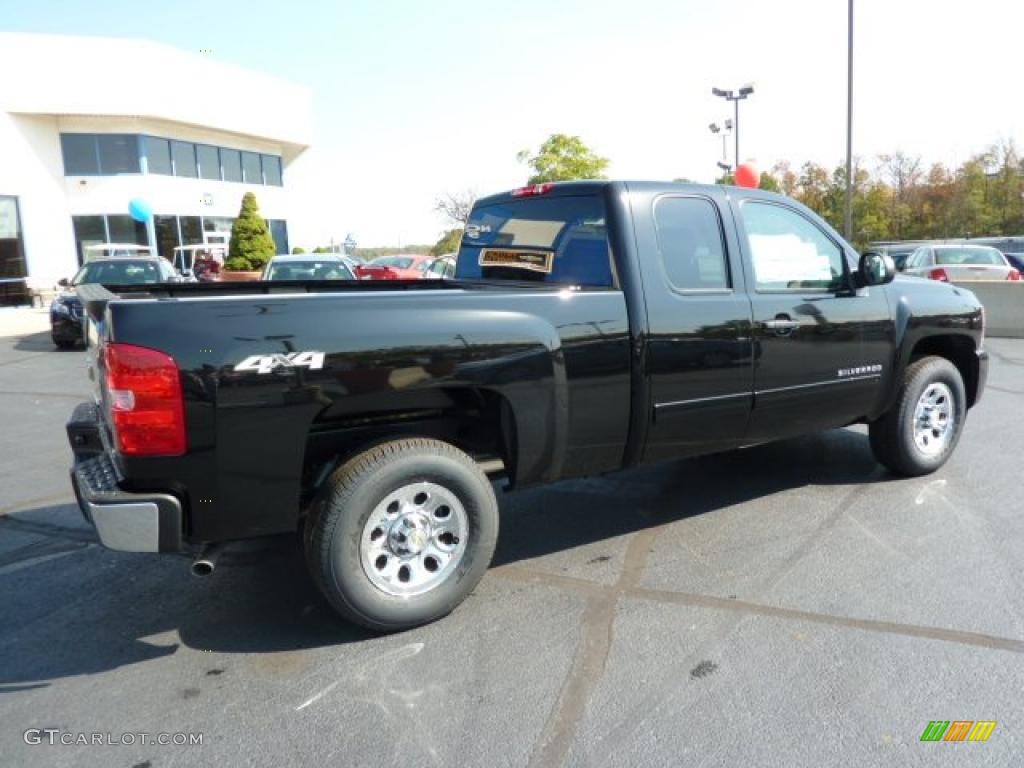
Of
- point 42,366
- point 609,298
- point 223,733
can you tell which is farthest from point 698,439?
point 42,366

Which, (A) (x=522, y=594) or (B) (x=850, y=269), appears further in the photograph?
(B) (x=850, y=269)

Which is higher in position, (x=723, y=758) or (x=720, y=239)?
(x=720, y=239)

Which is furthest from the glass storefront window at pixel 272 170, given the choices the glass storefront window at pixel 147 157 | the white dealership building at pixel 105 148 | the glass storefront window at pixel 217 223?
the glass storefront window at pixel 217 223

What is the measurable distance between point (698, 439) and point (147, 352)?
2716mm

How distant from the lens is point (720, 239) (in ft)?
13.7

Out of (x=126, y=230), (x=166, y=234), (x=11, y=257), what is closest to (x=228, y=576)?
(x=11, y=257)

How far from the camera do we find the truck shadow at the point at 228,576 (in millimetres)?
3262

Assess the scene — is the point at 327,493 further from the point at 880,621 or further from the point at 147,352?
the point at 880,621

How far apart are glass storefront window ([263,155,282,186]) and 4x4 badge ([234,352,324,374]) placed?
36.3m

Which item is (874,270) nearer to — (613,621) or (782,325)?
(782,325)

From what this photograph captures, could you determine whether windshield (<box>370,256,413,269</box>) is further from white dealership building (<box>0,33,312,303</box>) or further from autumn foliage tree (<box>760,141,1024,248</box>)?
autumn foliage tree (<box>760,141,1024,248</box>)

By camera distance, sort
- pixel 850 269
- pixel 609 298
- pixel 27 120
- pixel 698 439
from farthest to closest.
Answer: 1. pixel 27 120
2. pixel 850 269
3. pixel 698 439
4. pixel 609 298

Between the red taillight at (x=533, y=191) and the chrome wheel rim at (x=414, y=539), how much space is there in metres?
1.93

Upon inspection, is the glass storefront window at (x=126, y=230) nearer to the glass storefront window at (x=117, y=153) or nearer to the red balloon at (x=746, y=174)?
the glass storefront window at (x=117, y=153)
